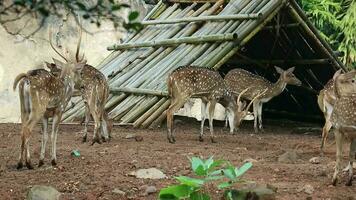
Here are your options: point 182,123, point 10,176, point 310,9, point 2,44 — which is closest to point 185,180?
point 10,176

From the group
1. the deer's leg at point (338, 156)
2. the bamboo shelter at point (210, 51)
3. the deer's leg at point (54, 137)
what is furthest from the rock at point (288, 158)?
the bamboo shelter at point (210, 51)

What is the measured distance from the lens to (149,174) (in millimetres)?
6742

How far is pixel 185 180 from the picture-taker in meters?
4.13

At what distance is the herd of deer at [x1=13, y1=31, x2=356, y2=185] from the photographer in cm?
676

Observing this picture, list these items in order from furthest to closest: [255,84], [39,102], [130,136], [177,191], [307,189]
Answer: [255,84], [130,136], [39,102], [307,189], [177,191]

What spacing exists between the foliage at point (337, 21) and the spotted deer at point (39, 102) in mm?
11697

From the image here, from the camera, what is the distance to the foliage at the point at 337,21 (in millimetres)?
18141

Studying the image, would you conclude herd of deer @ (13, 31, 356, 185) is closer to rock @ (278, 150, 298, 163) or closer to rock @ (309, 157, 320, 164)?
rock @ (309, 157, 320, 164)

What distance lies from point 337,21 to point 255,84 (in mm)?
6676

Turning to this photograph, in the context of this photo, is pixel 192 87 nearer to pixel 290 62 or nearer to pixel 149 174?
pixel 149 174

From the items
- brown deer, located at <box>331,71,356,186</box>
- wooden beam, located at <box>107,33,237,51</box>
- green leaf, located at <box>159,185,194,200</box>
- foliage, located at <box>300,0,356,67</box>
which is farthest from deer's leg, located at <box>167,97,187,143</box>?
foliage, located at <box>300,0,356,67</box>

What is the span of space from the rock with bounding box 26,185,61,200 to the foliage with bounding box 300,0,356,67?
1322cm

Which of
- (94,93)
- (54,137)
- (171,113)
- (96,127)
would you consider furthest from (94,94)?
(54,137)

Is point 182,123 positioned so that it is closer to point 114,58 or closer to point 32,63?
point 114,58
